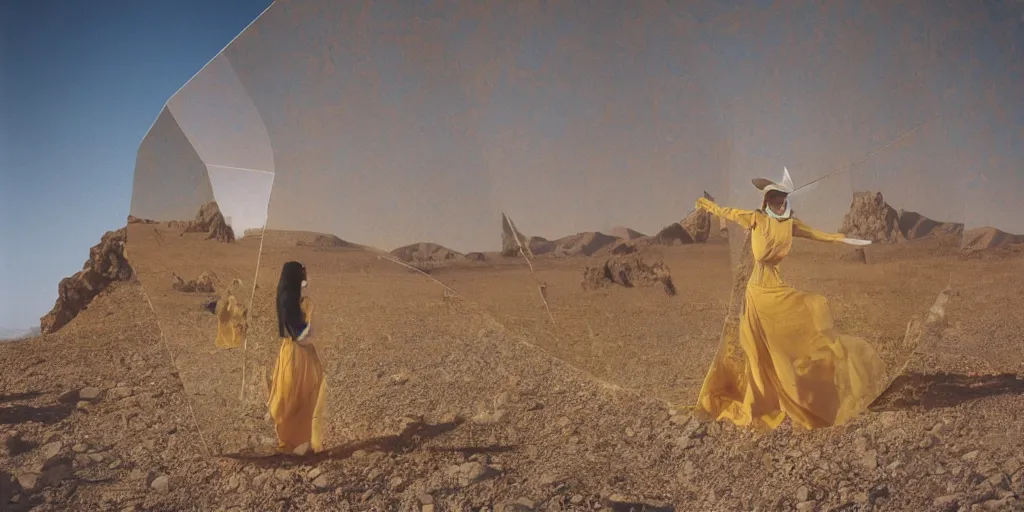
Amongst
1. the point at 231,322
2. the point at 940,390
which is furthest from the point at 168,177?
the point at 940,390

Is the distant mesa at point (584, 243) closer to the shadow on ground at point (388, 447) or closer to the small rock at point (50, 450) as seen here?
the shadow on ground at point (388, 447)

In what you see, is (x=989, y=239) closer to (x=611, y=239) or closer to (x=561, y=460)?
(x=611, y=239)

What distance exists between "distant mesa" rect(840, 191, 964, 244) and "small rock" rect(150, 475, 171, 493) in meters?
4.29

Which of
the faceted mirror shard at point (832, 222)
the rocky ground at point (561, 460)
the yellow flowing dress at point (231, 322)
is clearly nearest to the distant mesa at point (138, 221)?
the yellow flowing dress at point (231, 322)

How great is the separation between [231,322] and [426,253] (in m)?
1.35

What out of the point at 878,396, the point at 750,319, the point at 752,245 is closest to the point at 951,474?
the point at 878,396

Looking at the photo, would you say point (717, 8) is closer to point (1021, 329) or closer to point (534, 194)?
point (534, 194)

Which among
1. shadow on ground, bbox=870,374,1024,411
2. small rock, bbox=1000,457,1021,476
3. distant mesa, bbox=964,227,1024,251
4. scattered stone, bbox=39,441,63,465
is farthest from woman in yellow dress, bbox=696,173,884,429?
scattered stone, bbox=39,441,63,465

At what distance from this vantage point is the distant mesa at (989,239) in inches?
196

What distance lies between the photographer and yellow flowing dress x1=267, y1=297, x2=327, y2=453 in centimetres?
470

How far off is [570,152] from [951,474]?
2.57 meters

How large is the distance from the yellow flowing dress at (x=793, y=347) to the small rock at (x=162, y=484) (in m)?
3.55

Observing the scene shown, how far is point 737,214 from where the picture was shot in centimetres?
418

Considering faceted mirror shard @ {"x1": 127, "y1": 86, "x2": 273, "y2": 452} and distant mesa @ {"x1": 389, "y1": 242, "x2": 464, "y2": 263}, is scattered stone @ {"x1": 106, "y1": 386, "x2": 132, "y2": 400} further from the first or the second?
distant mesa @ {"x1": 389, "y1": 242, "x2": 464, "y2": 263}
